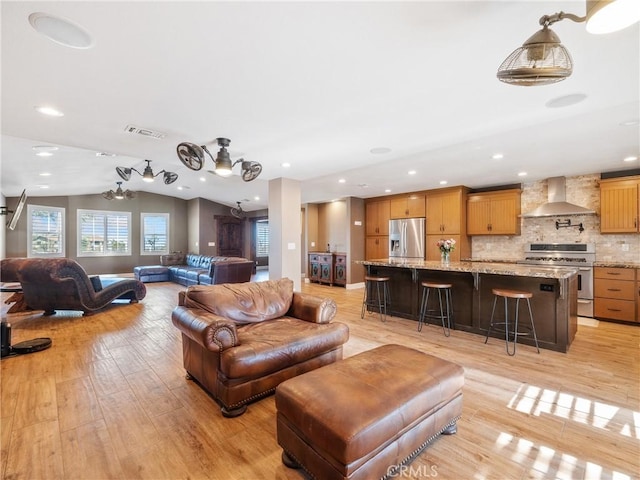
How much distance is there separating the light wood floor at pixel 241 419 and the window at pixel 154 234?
22.7ft

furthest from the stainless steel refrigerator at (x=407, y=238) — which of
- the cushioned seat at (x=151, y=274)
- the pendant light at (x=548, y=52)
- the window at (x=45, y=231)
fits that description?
the window at (x=45, y=231)

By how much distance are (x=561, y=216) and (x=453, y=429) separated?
5.41 metres

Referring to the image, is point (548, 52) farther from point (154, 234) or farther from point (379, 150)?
point (154, 234)

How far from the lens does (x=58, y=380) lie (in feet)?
8.79

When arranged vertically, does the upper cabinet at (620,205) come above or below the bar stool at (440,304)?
above

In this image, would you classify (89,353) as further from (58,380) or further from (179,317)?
(179,317)

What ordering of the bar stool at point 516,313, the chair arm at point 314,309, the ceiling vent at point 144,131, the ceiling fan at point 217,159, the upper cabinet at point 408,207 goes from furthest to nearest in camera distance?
the upper cabinet at point 408,207 → the bar stool at point 516,313 → the ceiling fan at point 217,159 → the ceiling vent at point 144,131 → the chair arm at point 314,309

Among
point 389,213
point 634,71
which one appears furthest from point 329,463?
point 389,213

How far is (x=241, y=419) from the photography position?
2129 mm

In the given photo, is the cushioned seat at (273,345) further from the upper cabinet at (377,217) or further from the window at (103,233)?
the window at (103,233)

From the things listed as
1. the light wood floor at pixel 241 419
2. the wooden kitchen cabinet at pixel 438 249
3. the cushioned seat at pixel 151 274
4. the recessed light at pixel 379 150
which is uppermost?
the recessed light at pixel 379 150

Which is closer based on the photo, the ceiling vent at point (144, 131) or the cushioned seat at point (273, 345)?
the cushioned seat at point (273, 345)

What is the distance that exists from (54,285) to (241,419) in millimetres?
4399

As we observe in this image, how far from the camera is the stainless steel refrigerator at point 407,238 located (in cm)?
705
